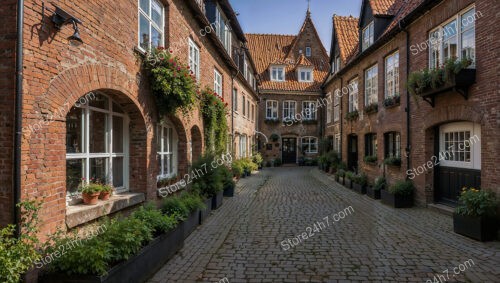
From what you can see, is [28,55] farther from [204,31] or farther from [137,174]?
[204,31]

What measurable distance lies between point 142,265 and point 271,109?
85.9 feet

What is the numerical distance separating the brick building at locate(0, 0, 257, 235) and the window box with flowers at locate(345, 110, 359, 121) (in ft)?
34.1

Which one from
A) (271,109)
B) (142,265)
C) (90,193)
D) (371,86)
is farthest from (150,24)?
(271,109)

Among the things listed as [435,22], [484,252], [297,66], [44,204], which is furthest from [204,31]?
[297,66]

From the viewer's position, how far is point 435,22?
9.34 m

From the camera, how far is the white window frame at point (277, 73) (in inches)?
1195

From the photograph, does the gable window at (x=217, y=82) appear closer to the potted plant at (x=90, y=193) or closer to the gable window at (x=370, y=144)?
the gable window at (x=370, y=144)

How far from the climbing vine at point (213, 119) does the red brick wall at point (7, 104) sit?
7.39 meters

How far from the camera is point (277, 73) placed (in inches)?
1200

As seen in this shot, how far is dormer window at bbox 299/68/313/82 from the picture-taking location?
30109mm

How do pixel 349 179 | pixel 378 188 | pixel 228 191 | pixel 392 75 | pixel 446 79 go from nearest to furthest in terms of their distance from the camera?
pixel 446 79, pixel 378 188, pixel 228 191, pixel 392 75, pixel 349 179

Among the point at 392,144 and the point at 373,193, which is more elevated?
the point at 392,144

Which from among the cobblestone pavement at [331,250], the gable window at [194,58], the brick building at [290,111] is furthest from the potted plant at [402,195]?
the brick building at [290,111]

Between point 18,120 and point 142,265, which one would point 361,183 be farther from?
point 18,120
